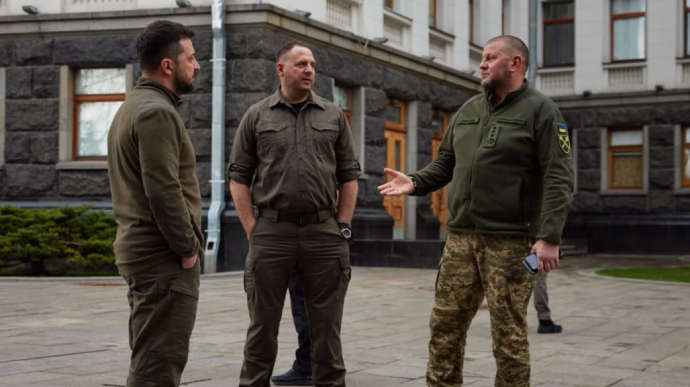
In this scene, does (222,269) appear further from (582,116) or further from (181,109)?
(582,116)

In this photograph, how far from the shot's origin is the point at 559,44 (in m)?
28.4

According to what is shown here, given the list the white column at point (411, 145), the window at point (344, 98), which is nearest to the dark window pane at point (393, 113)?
the white column at point (411, 145)

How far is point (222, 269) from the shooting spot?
16.1 metres

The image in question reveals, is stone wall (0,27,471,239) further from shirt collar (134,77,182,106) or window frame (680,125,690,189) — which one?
shirt collar (134,77,182,106)

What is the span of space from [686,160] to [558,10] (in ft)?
18.4

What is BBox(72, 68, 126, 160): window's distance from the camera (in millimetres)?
17031

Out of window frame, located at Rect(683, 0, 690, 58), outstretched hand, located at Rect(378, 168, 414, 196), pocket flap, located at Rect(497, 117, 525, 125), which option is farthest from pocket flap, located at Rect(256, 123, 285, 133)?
window frame, located at Rect(683, 0, 690, 58)

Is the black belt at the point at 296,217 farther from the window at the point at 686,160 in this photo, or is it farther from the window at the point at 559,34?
the window at the point at 559,34

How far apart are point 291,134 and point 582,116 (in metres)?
22.7

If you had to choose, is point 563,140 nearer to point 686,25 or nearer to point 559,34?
point 686,25

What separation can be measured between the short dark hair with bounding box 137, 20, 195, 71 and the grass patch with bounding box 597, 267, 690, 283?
44.4 ft

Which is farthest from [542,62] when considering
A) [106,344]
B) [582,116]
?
[106,344]

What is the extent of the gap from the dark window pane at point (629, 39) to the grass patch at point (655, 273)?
29.6 ft

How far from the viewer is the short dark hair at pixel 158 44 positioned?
4.23 metres
